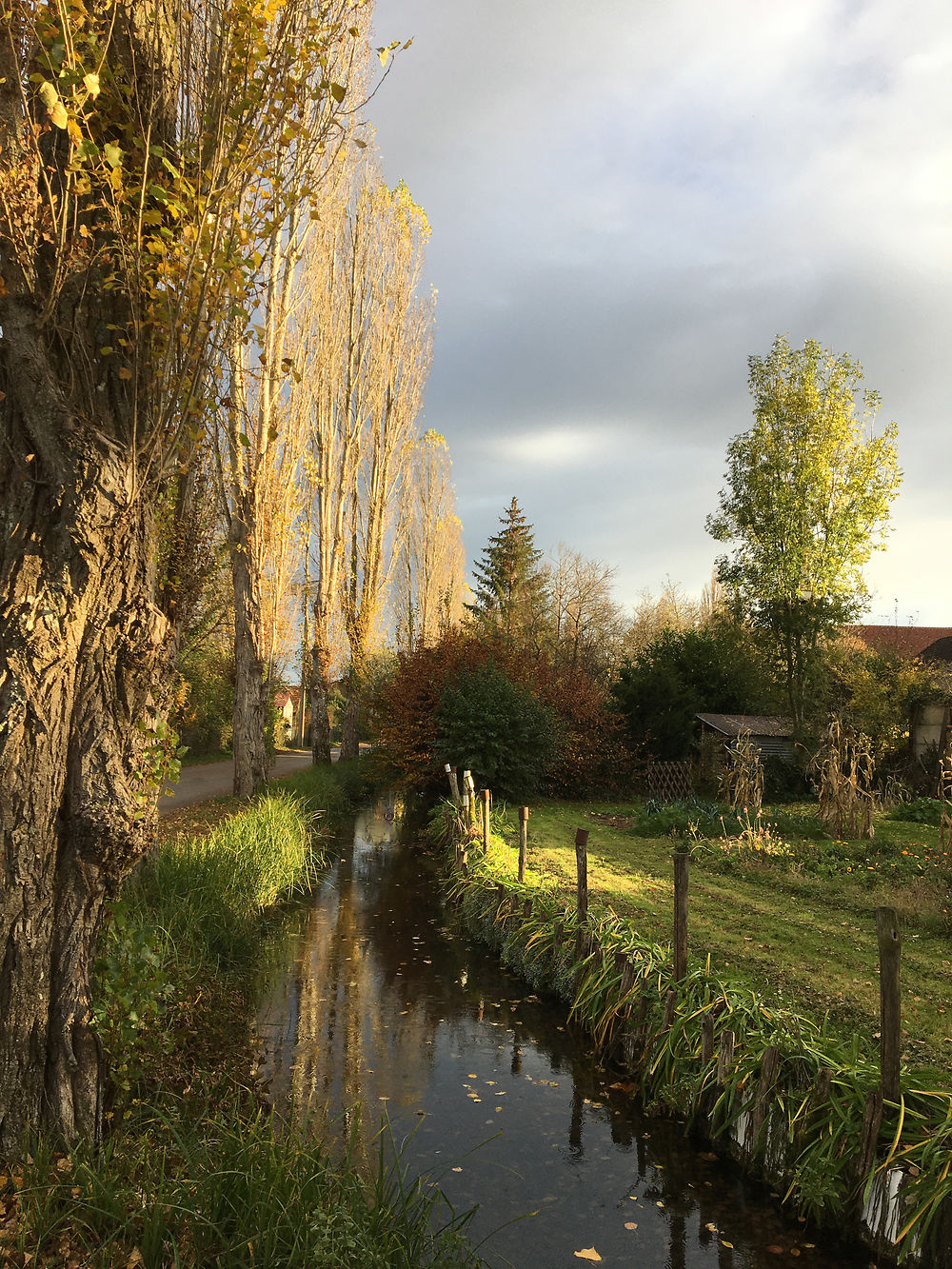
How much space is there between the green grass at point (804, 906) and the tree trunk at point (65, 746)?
3606mm

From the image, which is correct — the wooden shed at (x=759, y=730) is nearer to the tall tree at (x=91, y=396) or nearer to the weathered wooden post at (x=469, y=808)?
the weathered wooden post at (x=469, y=808)

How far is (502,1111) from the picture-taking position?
4.76 metres

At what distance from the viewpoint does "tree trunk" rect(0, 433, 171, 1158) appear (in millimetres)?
3191

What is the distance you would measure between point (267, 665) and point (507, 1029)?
9.29 meters

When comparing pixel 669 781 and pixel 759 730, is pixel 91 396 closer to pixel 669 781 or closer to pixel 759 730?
pixel 669 781

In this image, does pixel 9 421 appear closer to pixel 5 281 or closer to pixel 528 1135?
pixel 5 281

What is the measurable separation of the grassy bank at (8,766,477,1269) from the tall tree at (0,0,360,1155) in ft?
0.93

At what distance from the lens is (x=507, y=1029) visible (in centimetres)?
598

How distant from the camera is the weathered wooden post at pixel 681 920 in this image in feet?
16.5

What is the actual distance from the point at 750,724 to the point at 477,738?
8015mm

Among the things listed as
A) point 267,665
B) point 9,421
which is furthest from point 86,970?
point 267,665

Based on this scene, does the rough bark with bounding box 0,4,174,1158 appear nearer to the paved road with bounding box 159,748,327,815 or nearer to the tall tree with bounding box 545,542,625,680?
the paved road with bounding box 159,748,327,815

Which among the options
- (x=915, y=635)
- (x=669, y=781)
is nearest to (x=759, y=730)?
(x=669, y=781)

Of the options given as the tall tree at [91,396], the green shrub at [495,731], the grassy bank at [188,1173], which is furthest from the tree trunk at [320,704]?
the tall tree at [91,396]
